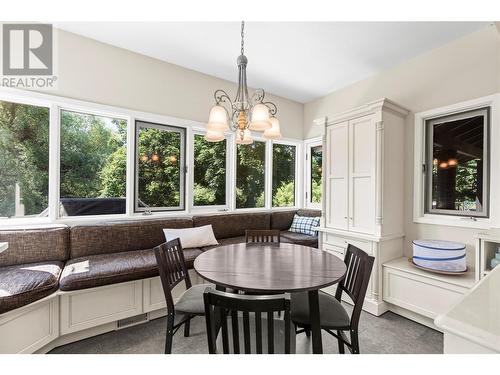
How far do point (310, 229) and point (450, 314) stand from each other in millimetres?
2978

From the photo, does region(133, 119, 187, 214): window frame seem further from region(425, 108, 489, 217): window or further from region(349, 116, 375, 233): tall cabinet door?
region(425, 108, 489, 217): window

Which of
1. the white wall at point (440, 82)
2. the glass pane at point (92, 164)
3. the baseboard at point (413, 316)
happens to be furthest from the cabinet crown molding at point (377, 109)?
the glass pane at point (92, 164)

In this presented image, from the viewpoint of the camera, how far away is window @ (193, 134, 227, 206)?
333cm

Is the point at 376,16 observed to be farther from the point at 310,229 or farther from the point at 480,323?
the point at 310,229

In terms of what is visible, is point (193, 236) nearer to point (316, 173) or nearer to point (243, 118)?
point (243, 118)

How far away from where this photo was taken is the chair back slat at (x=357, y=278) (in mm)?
1425

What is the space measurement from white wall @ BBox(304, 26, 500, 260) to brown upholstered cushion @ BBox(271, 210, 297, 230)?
1730 millimetres

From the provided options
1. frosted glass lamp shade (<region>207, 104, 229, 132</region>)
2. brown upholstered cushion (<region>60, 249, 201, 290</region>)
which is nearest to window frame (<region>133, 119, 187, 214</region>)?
brown upholstered cushion (<region>60, 249, 201, 290</region>)

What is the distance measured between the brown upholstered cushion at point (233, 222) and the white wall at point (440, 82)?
1.93m

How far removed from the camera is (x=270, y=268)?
61.1 inches

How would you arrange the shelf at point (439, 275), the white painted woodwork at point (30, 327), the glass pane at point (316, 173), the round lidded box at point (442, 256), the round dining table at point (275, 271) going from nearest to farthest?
the round dining table at point (275, 271) < the white painted woodwork at point (30, 327) < the shelf at point (439, 275) < the round lidded box at point (442, 256) < the glass pane at point (316, 173)

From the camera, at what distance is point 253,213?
3.64 m

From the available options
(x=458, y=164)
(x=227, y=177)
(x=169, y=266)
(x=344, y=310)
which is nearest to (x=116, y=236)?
(x=169, y=266)
